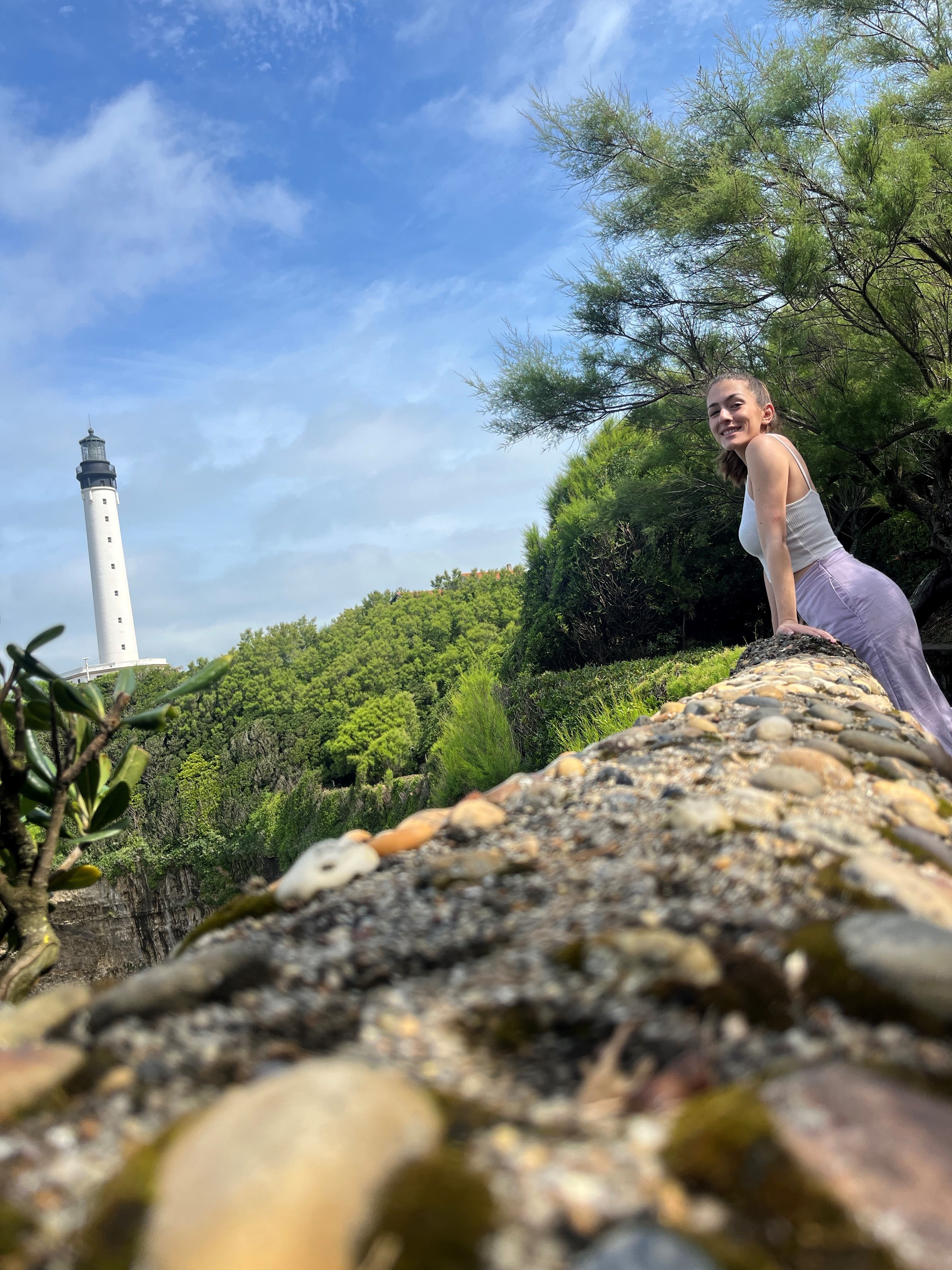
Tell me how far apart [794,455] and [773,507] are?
0.85ft

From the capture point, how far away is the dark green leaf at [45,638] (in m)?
2.19

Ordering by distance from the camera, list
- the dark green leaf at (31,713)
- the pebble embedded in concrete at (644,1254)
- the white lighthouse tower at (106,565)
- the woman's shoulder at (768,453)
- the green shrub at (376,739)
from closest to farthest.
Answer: the pebble embedded in concrete at (644,1254), the dark green leaf at (31,713), the woman's shoulder at (768,453), the green shrub at (376,739), the white lighthouse tower at (106,565)

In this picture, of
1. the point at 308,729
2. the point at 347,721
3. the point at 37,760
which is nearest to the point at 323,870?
the point at 37,760

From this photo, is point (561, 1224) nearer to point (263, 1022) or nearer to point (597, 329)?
point (263, 1022)

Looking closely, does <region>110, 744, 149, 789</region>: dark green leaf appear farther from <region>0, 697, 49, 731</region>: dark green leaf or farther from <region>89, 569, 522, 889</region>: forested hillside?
<region>89, 569, 522, 889</region>: forested hillside

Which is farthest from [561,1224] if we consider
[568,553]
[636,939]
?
[568,553]

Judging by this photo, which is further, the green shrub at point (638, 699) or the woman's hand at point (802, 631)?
the green shrub at point (638, 699)

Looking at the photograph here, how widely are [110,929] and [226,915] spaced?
1605 cm

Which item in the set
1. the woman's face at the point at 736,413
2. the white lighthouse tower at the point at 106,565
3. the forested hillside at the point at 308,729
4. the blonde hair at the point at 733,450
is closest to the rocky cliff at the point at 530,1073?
the woman's face at the point at 736,413

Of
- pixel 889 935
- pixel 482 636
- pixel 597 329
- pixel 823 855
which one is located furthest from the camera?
pixel 482 636

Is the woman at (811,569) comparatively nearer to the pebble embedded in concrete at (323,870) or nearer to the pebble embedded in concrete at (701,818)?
the pebble embedded in concrete at (701,818)

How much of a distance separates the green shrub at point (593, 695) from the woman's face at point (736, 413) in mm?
3873

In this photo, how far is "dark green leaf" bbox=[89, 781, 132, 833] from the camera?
2.52 meters

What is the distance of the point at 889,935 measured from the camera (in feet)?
3.25
